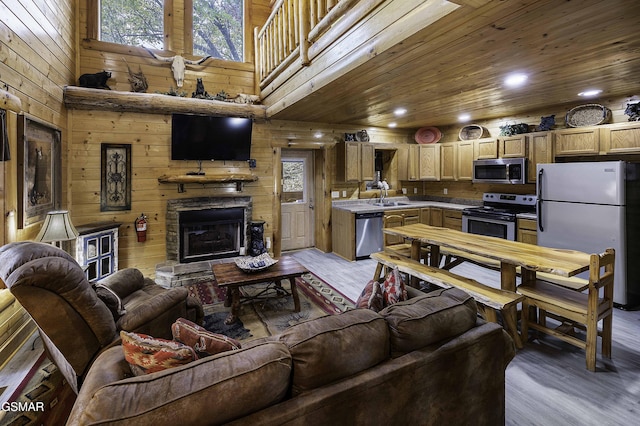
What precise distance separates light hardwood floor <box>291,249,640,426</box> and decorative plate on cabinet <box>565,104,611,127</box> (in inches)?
109

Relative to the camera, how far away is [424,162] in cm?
662

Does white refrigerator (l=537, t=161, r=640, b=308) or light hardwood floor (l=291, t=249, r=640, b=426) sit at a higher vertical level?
white refrigerator (l=537, t=161, r=640, b=308)

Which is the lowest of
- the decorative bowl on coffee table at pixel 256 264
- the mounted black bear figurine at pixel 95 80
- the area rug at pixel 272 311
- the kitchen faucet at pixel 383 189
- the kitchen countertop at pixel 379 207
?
the area rug at pixel 272 311

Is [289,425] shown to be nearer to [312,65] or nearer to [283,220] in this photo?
[312,65]

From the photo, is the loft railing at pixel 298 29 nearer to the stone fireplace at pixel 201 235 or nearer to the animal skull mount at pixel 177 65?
the animal skull mount at pixel 177 65

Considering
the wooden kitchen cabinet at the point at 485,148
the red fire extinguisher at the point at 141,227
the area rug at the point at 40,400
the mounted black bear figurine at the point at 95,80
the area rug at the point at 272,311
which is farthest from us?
the wooden kitchen cabinet at the point at 485,148

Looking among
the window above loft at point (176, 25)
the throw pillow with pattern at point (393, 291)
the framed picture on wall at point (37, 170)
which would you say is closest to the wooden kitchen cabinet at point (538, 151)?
the throw pillow with pattern at point (393, 291)

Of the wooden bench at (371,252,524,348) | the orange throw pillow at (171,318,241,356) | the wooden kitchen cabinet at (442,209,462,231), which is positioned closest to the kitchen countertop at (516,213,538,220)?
the wooden kitchen cabinet at (442,209,462,231)

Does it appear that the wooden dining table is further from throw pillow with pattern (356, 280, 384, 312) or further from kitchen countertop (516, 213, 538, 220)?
kitchen countertop (516, 213, 538, 220)

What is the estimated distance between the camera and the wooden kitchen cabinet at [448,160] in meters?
6.23

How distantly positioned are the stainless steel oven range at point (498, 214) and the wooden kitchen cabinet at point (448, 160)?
79cm

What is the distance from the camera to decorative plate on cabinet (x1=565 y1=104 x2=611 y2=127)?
4438mm

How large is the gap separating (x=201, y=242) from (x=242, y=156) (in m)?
1.57

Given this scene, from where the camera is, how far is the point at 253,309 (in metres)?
3.63
